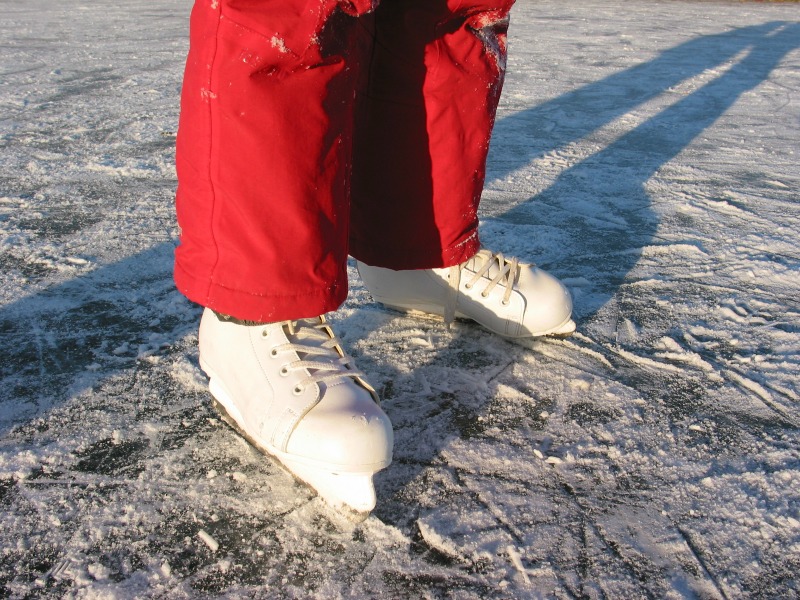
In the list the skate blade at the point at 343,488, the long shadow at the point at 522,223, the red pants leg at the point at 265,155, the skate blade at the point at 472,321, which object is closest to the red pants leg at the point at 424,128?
the skate blade at the point at 472,321

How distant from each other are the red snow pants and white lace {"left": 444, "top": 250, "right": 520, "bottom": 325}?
1.06ft

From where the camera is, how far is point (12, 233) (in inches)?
74.4

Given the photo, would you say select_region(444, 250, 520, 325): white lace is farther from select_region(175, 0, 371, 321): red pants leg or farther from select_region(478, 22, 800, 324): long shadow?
select_region(175, 0, 371, 321): red pants leg

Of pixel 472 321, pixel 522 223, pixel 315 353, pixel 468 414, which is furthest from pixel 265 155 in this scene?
pixel 522 223

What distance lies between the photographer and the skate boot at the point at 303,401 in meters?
0.97

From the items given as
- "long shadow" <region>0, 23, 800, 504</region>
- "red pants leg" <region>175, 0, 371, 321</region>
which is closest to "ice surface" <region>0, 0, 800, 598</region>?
"long shadow" <region>0, 23, 800, 504</region>

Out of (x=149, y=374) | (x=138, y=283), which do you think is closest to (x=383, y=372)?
(x=149, y=374)

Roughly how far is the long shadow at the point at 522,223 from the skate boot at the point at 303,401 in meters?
0.11

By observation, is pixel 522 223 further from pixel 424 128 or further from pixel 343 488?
pixel 343 488

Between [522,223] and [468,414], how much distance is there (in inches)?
38.7

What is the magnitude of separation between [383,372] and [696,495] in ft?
1.89

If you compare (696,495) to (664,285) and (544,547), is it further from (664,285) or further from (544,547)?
(664,285)

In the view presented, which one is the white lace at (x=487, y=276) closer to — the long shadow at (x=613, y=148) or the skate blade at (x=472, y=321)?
the skate blade at (x=472, y=321)

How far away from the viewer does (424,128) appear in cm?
135
